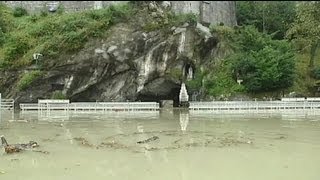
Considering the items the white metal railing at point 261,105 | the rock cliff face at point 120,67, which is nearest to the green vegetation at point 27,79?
the rock cliff face at point 120,67

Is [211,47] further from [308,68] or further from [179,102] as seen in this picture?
[308,68]

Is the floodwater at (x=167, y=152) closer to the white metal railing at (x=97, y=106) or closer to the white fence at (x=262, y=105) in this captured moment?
the white fence at (x=262, y=105)

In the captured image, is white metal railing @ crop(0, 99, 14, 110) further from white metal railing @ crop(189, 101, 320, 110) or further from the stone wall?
white metal railing @ crop(189, 101, 320, 110)

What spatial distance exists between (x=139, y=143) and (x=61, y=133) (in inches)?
173

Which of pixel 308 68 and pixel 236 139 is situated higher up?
pixel 308 68

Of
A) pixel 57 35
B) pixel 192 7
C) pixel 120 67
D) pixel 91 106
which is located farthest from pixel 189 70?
pixel 57 35

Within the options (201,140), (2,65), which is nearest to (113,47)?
(2,65)

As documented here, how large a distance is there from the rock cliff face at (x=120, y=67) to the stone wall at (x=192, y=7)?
18.0ft

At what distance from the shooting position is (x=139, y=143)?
575 inches

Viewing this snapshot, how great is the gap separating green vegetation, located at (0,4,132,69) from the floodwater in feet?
44.2

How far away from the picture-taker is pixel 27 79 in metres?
32.4

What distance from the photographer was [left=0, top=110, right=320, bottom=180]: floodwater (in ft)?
32.9

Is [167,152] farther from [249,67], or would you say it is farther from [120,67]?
[120,67]

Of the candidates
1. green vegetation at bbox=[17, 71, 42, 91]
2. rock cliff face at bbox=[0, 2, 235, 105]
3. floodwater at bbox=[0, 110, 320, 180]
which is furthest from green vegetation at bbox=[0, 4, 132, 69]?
floodwater at bbox=[0, 110, 320, 180]
